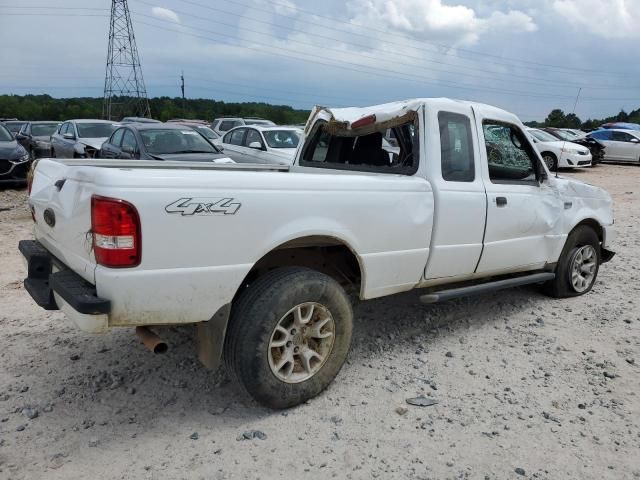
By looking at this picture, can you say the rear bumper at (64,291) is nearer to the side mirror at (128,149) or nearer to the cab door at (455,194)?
the cab door at (455,194)

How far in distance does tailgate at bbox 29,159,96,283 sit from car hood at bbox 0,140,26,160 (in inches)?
334

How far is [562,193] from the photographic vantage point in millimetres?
4887

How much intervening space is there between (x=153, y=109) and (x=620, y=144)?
5018cm

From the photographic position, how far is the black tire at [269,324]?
2.97 meters

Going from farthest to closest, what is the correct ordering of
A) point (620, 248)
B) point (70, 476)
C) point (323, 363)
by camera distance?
1. point (620, 248)
2. point (323, 363)
3. point (70, 476)

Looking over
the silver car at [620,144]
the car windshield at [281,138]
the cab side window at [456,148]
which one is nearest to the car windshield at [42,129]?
the car windshield at [281,138]

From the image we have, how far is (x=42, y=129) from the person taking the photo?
18500 millimetres

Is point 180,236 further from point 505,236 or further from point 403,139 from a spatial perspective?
point 505,236

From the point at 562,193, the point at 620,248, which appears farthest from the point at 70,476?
the point at 620,248

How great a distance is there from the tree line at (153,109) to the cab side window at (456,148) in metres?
42.7

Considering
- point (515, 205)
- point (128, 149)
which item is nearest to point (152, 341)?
point (515, 205)

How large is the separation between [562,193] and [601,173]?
16258mm

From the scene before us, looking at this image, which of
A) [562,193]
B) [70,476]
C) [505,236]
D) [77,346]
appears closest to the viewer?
[70,476]

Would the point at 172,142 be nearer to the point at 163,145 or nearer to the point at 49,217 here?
the point at 163,145
